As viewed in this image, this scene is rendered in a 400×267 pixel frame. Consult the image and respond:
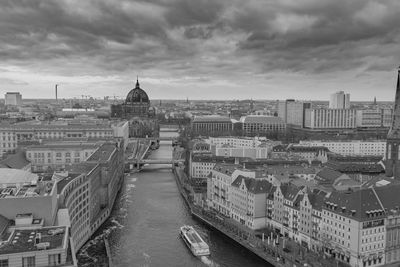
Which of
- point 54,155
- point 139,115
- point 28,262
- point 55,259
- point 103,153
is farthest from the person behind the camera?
point 139,115

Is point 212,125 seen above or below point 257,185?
above

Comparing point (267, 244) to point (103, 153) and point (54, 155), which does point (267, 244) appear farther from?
point (54, 155)

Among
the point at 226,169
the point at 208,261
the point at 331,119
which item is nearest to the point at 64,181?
the point at 208,261

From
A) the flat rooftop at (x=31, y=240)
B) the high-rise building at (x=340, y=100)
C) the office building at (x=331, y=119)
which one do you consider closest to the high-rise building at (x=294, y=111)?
the office building at (x=331, y=119)

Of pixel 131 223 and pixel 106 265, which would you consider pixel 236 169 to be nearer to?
pixel 131 223

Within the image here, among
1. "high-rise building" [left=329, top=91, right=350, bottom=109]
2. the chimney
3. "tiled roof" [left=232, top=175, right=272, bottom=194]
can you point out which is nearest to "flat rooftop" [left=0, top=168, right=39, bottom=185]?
the chimney

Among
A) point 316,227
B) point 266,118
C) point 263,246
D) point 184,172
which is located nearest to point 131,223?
point 263,246

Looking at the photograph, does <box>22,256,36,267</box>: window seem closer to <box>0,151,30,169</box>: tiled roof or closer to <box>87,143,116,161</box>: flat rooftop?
<box>87,143,116,161</box>: flat rooftop
